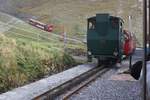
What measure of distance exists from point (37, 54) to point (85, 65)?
4.90 meters

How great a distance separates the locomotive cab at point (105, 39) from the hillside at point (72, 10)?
29.7m

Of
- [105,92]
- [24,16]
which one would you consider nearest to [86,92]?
[105,92]

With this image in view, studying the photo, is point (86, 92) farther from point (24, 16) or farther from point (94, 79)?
point (24, 16)

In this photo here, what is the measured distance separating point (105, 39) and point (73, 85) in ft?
29.8

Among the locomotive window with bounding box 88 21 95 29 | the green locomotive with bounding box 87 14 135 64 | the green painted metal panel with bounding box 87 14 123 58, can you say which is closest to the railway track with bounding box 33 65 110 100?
the green locomotive with bounding box 87 14 135 64

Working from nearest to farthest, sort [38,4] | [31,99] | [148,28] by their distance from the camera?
[148,28] < [31,99] < [38,4]

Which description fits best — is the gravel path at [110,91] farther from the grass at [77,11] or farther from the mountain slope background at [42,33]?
the grass at [77,11]

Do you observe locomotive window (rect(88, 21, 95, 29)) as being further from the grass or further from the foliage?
the grass

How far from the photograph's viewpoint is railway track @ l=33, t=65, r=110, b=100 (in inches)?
A: 591

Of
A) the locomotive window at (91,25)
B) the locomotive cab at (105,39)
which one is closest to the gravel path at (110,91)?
the locomotive cab at (105,39)

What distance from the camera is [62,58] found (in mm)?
25906

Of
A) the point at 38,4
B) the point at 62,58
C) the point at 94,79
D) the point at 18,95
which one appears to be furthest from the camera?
the point at 38,4

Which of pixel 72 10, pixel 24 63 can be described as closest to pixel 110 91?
pixel 24 63

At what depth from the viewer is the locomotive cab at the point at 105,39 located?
27089 millimetres
